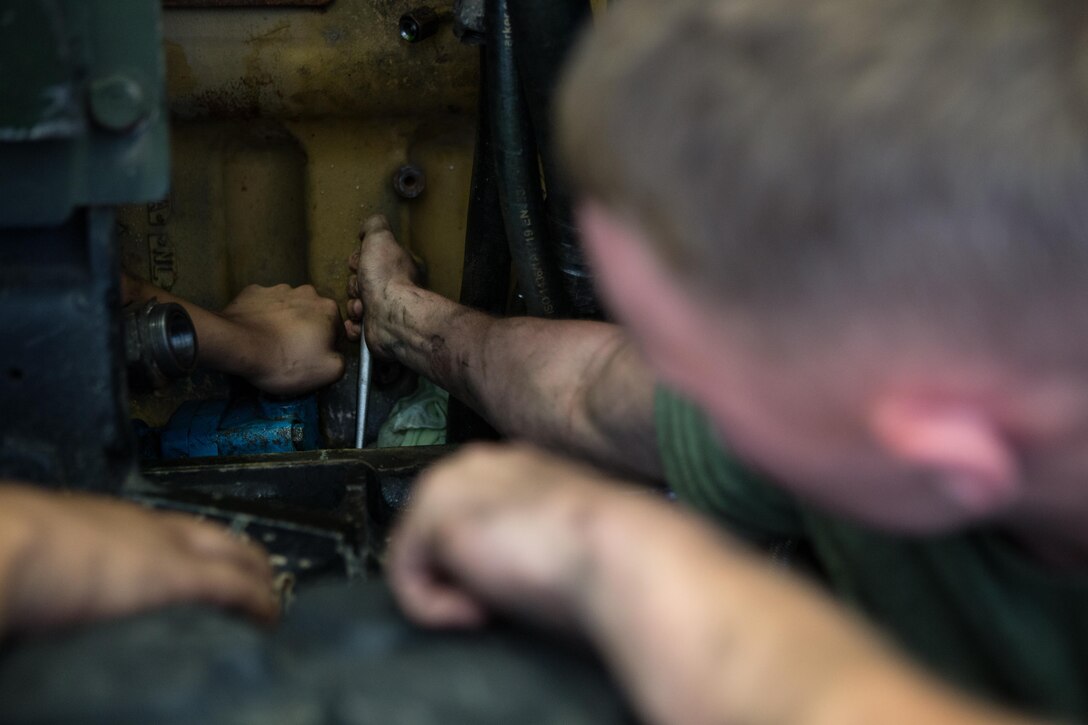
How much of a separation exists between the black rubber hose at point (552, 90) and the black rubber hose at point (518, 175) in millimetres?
17

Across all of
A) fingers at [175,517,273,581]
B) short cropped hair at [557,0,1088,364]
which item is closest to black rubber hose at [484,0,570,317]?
fingers at [175,517,273,581]

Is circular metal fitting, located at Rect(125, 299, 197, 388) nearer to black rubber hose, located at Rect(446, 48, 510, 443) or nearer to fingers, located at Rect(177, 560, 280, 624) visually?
black rubber hose, located at Rect(446, 48, 510, 443)

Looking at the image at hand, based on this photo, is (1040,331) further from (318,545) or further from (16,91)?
(16,91)

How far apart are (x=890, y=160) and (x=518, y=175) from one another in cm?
102

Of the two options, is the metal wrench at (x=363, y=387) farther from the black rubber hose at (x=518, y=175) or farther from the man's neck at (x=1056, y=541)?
the man's neck at (x=1056, y=541)

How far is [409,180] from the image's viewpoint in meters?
1.92

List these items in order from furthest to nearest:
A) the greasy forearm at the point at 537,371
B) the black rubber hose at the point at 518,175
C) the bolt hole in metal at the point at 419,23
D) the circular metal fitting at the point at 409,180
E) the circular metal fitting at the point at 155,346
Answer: the circular metal fitting at the point at 409,180
the bolt hole in metal at the point at 419,23
the black rubber hose at the point at 518,175
the circular metal fitting at the point at 155,346
the greasy forearm at the point at 537,371

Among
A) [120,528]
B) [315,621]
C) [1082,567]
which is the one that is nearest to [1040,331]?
[1082,567]

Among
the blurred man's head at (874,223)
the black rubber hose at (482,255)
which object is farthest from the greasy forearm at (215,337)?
the blurred man's head at (874,223)

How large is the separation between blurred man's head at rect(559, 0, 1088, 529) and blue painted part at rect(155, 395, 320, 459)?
1107mm

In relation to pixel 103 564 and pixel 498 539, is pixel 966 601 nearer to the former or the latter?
pixel 498 539

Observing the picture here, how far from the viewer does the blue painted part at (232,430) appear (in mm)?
1665

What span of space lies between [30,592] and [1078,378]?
58 cm

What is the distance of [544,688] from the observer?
66cm
